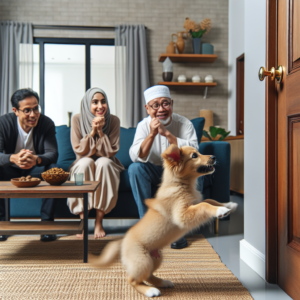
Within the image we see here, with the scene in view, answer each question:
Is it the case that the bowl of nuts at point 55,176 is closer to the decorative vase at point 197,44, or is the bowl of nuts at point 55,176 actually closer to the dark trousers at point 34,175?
the dark trousers at point 34,175

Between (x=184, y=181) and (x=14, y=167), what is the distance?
1578 millimetres

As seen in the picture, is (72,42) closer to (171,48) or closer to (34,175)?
(171,48)

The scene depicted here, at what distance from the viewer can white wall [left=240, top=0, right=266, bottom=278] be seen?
160 centimetres

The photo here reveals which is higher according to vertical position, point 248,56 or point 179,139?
point 248,56

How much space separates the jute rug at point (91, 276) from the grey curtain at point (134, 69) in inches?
131

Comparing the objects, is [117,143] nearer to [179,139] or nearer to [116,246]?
[179,139]

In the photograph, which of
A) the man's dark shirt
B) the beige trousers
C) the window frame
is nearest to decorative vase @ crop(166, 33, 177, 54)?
the window frame

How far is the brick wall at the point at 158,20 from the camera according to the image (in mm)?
5172

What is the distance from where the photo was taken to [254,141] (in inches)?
67.1

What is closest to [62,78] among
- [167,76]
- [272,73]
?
[167,76]

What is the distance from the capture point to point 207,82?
515 cm

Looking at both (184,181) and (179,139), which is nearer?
(184,181)

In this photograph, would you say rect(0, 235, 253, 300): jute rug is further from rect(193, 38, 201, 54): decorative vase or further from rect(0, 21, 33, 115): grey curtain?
rect(193, 38, 201, 54): decorative vase

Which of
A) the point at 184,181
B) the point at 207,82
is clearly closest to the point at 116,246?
the point at 184,181
